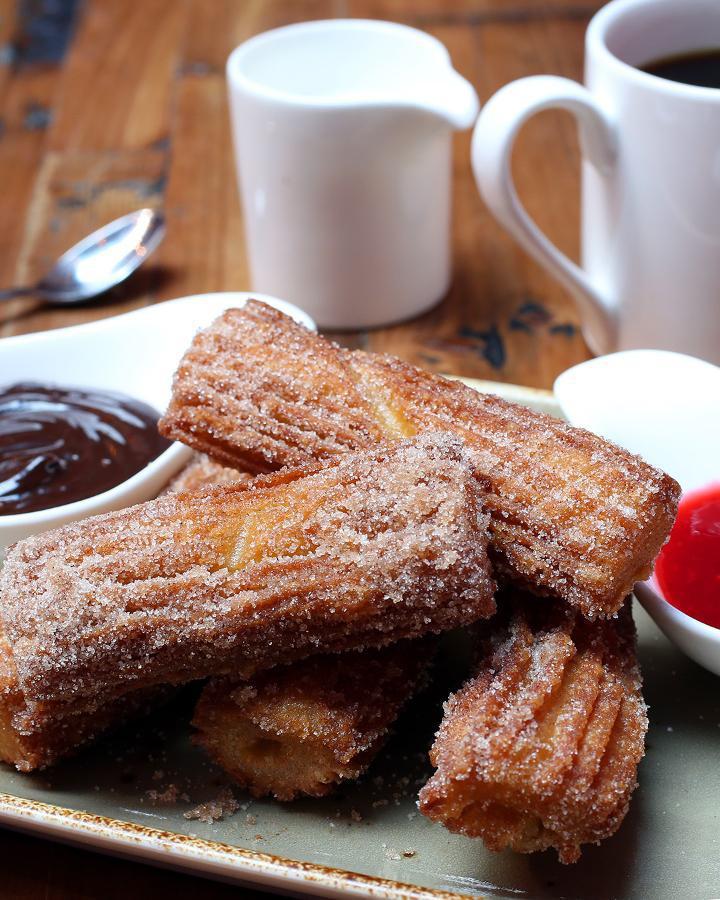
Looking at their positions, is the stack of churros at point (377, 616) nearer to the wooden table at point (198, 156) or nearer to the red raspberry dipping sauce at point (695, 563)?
the red raspberry dipping sauce at point (695, 563)

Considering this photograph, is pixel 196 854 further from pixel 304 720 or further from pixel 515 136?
pixel 515 136

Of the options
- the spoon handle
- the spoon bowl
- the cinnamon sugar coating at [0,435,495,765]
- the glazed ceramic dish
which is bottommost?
the glazed ceramic dish

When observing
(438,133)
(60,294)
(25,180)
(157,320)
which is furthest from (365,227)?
(25,180)

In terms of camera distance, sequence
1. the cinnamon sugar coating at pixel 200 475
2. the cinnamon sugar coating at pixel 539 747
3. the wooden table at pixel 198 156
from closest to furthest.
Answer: the cinnamon sugar coating at pixel 539 747, the cinnamon sugar coating at pixel 200 475, the wooden table at pixel 198 156

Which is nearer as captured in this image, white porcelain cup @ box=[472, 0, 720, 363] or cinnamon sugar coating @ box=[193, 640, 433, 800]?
cinnamon sugar coating @ box=[193, 640, 433, 800]

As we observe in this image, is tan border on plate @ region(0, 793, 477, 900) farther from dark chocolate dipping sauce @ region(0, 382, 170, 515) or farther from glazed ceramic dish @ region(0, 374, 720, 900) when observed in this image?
dark chocolate dipping sauce @ region(0, 382, 170, 515)

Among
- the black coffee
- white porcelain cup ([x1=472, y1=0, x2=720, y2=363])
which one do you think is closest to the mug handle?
white porcelain cup ([x1=472, y1=0, x2=720, y2=363])

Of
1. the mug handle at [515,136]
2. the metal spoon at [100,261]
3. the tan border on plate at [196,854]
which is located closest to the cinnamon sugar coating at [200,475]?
the tan border on plate at [196,854]
